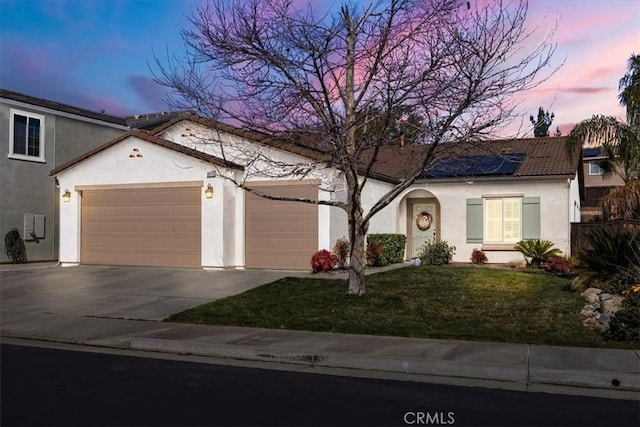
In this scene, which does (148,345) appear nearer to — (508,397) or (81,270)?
(508,397)

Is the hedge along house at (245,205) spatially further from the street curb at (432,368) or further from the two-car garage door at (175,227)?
the street curb at (432,368)

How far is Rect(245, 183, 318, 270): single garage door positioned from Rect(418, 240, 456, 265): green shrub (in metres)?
4.82

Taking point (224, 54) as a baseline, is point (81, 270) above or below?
below

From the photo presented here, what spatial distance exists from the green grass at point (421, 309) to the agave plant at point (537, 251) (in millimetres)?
3506

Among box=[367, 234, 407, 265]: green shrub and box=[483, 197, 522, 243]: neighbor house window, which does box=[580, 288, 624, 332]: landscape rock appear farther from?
box=[483, 197, 522, 243]: neighbor house window

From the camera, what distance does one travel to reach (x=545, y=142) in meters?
23.4

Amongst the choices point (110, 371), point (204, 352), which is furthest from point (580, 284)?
point (110, 371)

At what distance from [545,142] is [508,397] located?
18.6m

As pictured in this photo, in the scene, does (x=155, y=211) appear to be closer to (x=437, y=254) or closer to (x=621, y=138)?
(x=437, y=254)

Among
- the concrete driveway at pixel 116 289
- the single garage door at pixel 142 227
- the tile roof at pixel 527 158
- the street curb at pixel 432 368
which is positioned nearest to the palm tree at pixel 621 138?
the tile roof at pixel 527 158

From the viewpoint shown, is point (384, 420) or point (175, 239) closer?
point (384, 420)

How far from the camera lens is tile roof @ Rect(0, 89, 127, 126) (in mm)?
21003

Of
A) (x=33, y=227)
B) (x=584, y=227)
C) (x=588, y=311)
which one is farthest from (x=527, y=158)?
(x=33, y=227)

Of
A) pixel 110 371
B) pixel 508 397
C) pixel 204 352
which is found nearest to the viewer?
pixel 508 397
